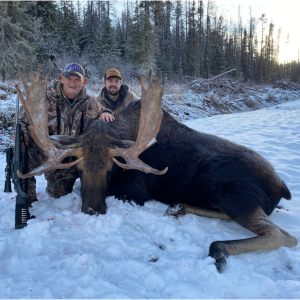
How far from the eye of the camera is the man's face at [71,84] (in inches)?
153

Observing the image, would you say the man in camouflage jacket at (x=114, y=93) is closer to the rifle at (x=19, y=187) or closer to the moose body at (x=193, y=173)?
the moose body at (x=193, y=173)

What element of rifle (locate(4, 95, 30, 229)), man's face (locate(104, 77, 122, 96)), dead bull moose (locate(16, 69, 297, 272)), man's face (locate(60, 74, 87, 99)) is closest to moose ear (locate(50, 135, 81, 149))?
dead bull moose (locate(16, 69, 297, 272))

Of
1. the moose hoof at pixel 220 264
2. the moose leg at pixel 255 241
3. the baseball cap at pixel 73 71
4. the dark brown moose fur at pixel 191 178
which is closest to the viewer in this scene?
the moose hoof at pixel 220 264

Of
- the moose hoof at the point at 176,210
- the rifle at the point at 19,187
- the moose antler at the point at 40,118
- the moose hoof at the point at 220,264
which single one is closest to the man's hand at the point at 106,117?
the moose antler at the point at 40,118

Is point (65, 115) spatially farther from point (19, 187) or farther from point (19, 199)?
point (19, 199)

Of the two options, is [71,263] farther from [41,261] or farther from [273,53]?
[273,53]

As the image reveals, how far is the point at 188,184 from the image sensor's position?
3.62 m

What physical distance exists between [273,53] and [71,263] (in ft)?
223

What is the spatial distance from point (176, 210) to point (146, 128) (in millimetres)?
1232

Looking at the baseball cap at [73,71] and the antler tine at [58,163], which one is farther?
the baseball cap at [73,71]

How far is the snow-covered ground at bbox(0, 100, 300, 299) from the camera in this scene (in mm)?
1866

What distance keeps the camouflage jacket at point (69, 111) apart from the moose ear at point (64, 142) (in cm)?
60

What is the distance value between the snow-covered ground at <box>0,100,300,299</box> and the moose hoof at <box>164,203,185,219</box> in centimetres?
10

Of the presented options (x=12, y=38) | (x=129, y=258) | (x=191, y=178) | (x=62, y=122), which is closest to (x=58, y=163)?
(x=62, y=122)
